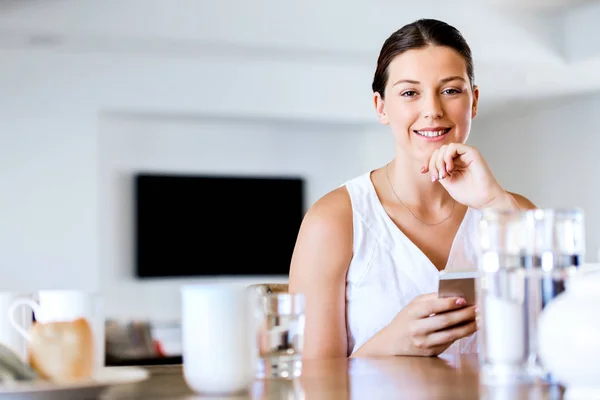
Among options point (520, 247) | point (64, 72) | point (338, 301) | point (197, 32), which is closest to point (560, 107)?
point (197, 32)

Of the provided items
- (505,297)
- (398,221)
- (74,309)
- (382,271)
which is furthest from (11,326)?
(398,221)

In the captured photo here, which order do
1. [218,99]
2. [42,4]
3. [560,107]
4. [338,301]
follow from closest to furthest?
[338,301] → [42,4] → [218,99] → [560,107]

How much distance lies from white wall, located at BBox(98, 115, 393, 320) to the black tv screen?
0.27ft

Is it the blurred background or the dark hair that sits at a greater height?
the blurred background

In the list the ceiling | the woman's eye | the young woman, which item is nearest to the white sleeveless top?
the young woman

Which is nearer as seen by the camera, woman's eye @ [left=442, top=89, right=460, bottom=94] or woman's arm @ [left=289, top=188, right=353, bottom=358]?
woman's arm @ [left=289, top=188, right=353, bottom=358]

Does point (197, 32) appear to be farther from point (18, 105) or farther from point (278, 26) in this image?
point (18, 105)

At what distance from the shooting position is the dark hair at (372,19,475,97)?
6.45 feet

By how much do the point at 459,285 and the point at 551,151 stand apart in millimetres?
6317

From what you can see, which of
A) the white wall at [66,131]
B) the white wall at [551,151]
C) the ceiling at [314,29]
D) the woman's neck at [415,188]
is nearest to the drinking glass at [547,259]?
the woman's neck at [415,188]

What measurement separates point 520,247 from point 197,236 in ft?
17.5

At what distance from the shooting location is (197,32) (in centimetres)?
532

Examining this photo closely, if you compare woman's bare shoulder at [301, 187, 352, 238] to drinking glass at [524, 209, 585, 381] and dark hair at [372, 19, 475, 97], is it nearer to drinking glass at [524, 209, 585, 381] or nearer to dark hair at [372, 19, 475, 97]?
dark hair at [372, 19, 475, 97]

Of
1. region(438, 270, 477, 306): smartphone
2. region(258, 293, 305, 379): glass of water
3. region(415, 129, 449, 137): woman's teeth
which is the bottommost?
region(258, 293, 305, 379): glass of water
